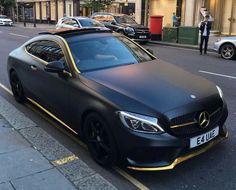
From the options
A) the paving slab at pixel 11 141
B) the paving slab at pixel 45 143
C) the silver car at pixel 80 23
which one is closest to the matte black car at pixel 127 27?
the silver car at pixel 80 23

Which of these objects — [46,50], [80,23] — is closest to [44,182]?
[46,50]

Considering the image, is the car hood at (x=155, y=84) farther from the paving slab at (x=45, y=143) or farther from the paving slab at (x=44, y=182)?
the paving slab at (x=44, y=182)

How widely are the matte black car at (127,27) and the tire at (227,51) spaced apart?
22.2ft

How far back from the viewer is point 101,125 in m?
4.09

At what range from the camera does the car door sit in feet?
16.2

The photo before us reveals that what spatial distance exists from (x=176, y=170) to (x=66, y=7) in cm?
4475

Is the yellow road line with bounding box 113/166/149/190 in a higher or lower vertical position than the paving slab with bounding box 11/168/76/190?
lower

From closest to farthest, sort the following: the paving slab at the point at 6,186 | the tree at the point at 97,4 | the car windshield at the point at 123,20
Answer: the paving slab at the point at 6,186, the car windshield at the point at 123,20, the tree at the point at 97,4

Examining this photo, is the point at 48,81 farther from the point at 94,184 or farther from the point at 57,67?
the point at 94,184

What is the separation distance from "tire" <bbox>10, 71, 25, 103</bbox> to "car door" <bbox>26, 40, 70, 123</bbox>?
24.2 inches

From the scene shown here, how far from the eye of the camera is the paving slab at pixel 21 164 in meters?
3.93

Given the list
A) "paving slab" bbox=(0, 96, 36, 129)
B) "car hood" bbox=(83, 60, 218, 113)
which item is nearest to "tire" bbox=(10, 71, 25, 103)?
"paving slab" bbox=(0, 96, 36, 129)

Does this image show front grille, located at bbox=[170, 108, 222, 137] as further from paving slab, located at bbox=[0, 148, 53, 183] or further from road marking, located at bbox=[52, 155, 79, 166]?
paving slab, located at bbox=[0, 148, 53, 183]

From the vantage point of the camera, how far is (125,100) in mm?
3902
